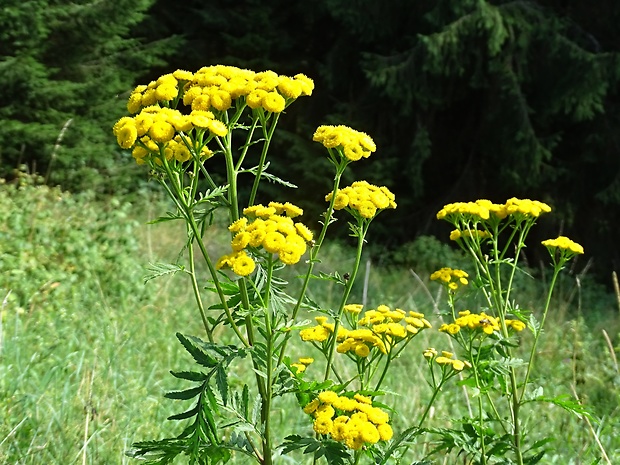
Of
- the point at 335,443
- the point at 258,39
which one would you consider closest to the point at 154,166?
the point at 335,443

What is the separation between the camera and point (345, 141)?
5.32ft

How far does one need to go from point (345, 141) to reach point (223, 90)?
1.00 feet

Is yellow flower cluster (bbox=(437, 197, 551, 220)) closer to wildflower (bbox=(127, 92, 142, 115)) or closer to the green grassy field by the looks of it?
the green grassy field

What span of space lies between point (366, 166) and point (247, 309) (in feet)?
28.1

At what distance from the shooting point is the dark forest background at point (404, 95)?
7.98m

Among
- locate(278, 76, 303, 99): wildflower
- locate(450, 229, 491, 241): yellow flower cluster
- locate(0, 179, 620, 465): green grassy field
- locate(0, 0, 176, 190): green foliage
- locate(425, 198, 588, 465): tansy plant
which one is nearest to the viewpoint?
locate(278, 76, 303, 99): wildflower

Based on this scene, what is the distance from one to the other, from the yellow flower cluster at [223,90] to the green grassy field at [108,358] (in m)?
0.85

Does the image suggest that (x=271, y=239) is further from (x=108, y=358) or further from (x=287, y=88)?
(x=108, y=358)

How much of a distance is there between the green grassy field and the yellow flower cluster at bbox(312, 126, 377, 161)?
667mm

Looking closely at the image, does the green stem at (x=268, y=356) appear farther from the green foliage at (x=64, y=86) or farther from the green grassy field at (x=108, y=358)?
the green foliage at (x=64, y=86)

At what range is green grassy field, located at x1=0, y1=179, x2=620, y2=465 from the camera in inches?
95.3

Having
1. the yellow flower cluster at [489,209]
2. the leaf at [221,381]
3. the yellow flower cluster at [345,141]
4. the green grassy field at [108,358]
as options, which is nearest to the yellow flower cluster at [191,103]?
the yellow flower cluster at [345,141]

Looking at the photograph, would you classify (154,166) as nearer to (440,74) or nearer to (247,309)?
(247,309)

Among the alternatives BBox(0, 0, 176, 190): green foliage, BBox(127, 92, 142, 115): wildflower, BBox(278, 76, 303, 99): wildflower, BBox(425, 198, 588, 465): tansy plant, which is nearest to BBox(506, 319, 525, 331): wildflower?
BBox(425, 198, 588, 465): tansy plant
